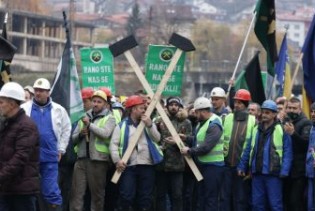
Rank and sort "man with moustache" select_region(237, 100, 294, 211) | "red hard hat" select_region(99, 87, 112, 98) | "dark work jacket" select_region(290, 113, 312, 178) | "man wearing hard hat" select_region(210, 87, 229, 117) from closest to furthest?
"dark work jacket" select_region(290, 113, 312, 178), "man with moustache" select_region(237, 100, 294, 211), "red hard hat" select_region(99, 87, 112, 98), "man wearing hard hat" select_region(210, 87, 229, 117)

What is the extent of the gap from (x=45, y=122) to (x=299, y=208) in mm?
3812

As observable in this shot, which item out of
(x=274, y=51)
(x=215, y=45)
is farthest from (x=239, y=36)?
(x=274, y=51)

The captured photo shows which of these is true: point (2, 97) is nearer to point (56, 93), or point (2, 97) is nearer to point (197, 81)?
point (56, 93)

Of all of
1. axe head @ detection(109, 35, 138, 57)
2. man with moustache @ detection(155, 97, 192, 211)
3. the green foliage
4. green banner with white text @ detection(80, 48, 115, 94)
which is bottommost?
man with moustache @ detection(155, 97, 192, 211)

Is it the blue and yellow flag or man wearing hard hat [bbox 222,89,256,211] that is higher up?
the blue and yellow flag

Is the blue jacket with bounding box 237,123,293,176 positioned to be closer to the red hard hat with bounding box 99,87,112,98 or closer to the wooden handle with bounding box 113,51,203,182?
the wooden handle with bounding box 113,51,203,182

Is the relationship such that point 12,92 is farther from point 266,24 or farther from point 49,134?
point 266,24

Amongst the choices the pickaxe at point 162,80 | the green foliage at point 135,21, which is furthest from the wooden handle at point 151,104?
the green foliage at point 135,21

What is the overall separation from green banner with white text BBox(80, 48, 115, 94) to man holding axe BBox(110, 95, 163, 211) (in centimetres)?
128

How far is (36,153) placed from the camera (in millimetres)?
13164

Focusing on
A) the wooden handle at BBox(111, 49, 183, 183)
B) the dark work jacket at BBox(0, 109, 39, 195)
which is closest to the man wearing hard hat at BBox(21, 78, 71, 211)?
the wooden handle at BBox(111, 49, 183, 183)

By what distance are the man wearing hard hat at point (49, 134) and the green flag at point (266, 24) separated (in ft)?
15.7

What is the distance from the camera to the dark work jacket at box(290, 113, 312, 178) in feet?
52.8

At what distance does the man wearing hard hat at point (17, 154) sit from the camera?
12875 mm
